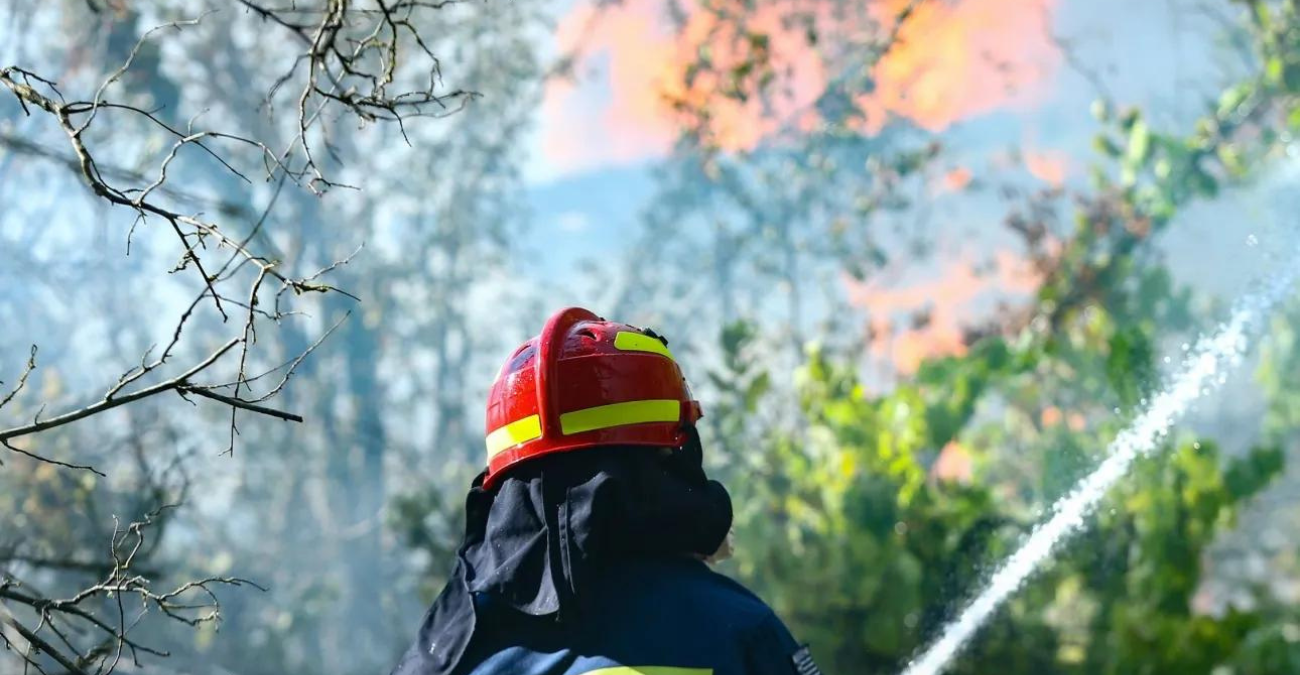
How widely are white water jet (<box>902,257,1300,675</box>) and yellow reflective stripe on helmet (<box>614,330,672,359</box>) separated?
12.9 ft

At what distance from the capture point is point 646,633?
2184 millimetres

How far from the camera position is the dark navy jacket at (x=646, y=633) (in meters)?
2.15

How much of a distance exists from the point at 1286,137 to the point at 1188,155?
0.79 metres

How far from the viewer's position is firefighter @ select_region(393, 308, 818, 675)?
2.19 m

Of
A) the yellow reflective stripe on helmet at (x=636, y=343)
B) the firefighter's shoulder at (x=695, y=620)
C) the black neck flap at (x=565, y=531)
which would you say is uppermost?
the yellow reflective stripe on helmet at (x=636, y=343)

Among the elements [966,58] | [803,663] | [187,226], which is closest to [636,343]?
[803,663]

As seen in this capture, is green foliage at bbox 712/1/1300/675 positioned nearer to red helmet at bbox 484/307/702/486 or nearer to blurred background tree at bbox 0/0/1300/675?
blurred background tree at bbox 0/0/1300/675

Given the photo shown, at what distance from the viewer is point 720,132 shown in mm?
8648

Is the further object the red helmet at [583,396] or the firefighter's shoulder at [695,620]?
the red helmet at [583,396]

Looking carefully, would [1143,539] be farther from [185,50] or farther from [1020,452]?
[185,50]

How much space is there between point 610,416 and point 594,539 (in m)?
0.34

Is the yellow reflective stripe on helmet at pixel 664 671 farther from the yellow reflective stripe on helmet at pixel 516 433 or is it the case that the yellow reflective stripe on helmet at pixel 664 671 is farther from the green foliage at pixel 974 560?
the green foliage at pixel 974 560

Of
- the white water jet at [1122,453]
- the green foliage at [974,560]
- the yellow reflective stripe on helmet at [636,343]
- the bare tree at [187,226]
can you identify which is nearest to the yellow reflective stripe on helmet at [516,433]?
the yellow reflective stripe on helmet at [636,343]

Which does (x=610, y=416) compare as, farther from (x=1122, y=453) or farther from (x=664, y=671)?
(x=1122, y=453)
